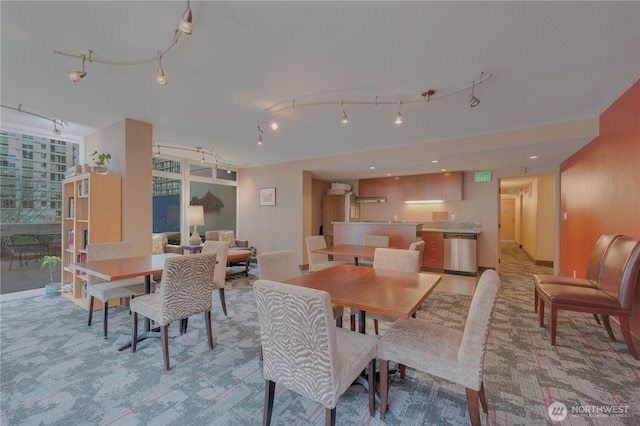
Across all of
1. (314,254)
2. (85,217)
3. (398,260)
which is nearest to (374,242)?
(314,254)

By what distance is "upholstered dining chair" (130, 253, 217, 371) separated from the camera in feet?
6.89

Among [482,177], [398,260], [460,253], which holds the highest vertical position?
[482,177]

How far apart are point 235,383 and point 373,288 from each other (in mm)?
1248

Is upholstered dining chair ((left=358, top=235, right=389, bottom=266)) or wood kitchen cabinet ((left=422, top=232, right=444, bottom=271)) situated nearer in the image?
upholstered dining chair ((left=358, top=235, right=389, bottom=266))

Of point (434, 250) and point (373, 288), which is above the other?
point (373, 288)

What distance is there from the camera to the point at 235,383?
194 cm

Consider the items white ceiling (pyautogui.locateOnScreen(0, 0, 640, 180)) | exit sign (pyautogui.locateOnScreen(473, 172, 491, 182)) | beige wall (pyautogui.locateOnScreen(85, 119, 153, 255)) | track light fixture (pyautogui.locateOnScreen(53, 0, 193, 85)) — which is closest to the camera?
white ceiling (pyautogui.locateOnScreen(0, 0, 640, 180))

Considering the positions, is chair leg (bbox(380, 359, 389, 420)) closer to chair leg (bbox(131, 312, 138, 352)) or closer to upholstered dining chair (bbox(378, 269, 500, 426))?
upholstered dining chair (bbox(378, 269, 500, 426))

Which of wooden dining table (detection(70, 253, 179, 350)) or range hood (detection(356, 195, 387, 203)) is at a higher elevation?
range hood (detection(356, 195, 387, 203))

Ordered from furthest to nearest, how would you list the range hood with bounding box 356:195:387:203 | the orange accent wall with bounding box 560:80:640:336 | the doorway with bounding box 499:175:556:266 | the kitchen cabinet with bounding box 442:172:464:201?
1. the range hood with bounding box 356:195:387:203
2. the doorway with bounding box 499:175:556:266
3. the kitchen cabinet with bounding box 442:172:464:201
4. the orange accent wall with bounding box 560:80:640:336

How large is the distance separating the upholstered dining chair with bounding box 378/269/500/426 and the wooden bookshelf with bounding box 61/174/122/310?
151 inches

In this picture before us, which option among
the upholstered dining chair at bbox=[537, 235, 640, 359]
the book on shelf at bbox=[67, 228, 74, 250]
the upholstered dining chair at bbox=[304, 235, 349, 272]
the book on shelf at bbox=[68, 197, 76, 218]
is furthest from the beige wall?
the upholstered dining chair at bbox=[537, 235, 640, 359]

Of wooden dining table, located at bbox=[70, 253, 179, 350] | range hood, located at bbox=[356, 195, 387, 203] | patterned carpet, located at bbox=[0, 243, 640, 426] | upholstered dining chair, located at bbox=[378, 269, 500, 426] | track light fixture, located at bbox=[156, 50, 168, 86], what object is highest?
track light fixture, located at bbox=[156, 50, 168, 86]

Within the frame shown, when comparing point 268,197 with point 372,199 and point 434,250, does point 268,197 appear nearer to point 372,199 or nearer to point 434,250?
point 372,199
